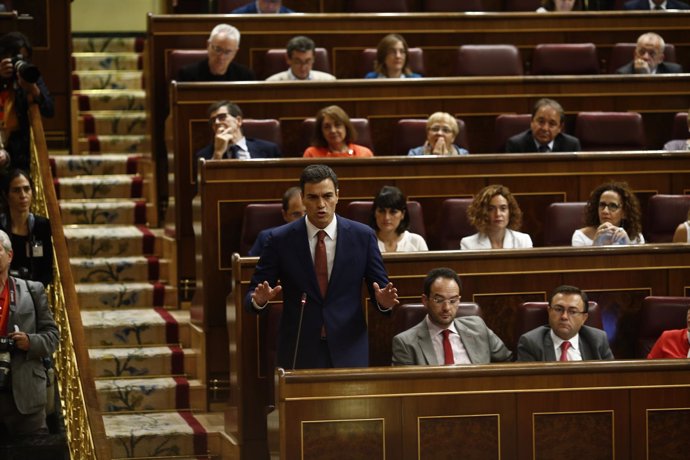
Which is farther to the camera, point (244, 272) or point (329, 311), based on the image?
point (244, 272)

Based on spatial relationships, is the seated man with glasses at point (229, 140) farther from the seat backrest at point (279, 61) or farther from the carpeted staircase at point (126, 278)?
the seat backrest at point (279, 61)

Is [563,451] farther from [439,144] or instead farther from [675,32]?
[675,32]

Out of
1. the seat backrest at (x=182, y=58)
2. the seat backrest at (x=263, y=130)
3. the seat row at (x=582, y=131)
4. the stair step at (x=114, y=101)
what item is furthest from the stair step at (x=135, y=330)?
the stair step at (x=114, y=101)

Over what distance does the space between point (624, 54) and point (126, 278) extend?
7.03 ft

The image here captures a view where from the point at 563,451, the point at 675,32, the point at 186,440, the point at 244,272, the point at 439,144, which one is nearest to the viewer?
the point at 563,451

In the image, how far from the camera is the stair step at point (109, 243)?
15.1 feet

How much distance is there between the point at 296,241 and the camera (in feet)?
10.1

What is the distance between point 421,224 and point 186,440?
35.7 inches

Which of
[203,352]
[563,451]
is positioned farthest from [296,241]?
[203,352]

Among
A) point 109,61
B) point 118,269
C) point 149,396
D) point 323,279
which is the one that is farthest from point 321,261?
point 109,61

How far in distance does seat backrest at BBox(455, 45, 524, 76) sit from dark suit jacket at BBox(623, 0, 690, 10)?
909 millimetres

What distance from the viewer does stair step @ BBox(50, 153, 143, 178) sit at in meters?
5.03

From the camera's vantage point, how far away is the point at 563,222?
4035 millimetres

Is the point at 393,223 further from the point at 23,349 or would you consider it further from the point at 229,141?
the point at 23,349
